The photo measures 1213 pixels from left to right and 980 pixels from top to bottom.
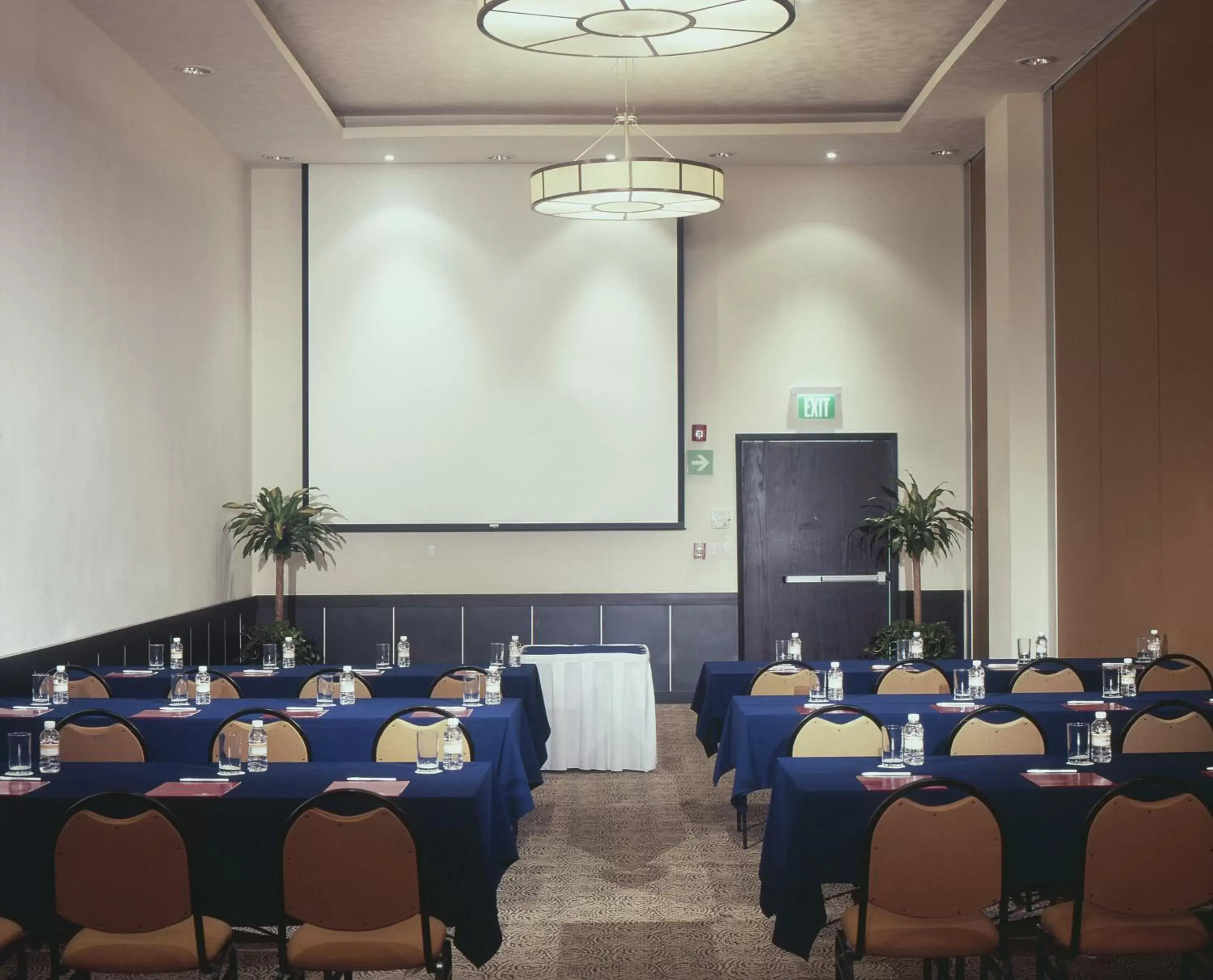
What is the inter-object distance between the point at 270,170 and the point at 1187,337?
25.5ft

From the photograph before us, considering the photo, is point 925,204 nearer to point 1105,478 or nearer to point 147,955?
point 1105,478

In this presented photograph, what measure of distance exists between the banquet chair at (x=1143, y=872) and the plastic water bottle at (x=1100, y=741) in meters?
0.81

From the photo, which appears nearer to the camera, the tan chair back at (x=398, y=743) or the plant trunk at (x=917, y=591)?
the tan chair back at (x=398, y=743)

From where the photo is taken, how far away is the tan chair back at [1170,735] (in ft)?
17.5

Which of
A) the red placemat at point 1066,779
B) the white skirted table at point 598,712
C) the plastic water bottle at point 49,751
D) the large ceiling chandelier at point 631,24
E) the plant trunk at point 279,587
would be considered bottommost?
the white skirted table at point 598,712

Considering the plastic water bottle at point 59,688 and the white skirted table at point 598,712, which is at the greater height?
the plastic water bottle at point 59,688

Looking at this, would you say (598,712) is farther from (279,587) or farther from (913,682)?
(279,587)

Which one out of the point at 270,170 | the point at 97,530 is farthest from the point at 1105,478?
the point at 270,170

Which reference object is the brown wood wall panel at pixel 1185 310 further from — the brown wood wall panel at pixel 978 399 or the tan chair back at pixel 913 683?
the brown wood wall panel at pixel 978 399

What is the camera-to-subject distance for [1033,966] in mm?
4906

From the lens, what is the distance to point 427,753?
4.65 metres

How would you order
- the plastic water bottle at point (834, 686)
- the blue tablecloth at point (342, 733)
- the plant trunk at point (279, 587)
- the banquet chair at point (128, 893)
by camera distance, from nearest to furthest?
the banquet chair at point (128, 893) < the blue tablecloth at point (342, 733) < the plastic water bottle at point (834, 686) < the plant trunk at point (279, 587)

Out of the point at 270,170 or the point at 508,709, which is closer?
the point at 508,709

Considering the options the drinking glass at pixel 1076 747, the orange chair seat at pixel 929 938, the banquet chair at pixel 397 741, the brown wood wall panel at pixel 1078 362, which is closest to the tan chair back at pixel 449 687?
the banquet chair at pixel 397 741
